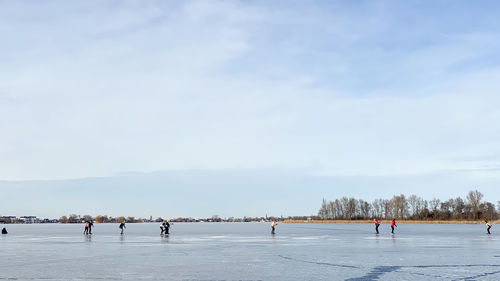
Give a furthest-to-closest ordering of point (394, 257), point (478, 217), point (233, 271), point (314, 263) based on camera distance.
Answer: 1. point (478, 217)
2. point (394, 257)
3. point (314, 263)
4. point (233, 271)

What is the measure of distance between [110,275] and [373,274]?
27.9 feet

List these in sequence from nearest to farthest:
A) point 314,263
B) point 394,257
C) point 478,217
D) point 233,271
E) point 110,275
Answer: point 110,275 → point 233,271 → point 314,263 → point 394,257 → point 478,217

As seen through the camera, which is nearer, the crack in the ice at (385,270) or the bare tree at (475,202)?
the crack in the ice at (385,270)

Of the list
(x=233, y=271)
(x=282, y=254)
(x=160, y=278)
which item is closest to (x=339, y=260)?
(x=282, y=254)

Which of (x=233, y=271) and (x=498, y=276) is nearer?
(x=498, y=276)

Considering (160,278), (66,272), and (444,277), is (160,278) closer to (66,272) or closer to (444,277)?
(66,272)

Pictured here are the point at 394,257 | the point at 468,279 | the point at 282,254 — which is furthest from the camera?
the point at 282,254

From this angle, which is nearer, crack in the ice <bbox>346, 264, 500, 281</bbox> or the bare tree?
crack in the ice <bbox>346, 264, 500, 281</bbox>

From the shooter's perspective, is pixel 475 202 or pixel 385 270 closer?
pixel 385 270

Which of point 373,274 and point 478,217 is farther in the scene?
point 478,217

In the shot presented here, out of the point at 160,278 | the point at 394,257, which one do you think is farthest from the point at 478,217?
the point at 160,278

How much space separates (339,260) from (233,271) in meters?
5.63

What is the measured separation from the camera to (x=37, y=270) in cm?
1723

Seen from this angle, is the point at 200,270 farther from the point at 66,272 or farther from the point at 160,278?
the point at 66,272
